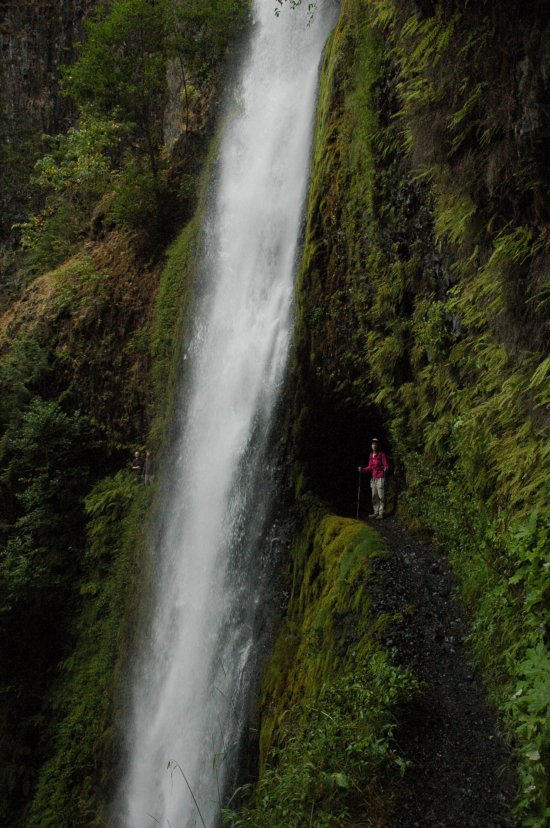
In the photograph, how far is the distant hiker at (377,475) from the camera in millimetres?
7180

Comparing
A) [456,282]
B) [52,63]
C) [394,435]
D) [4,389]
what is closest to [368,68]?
[456,282]

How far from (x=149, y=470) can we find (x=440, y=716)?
31.6ft

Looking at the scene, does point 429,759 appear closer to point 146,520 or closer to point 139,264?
point 146,520

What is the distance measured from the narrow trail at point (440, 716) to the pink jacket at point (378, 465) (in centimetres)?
137

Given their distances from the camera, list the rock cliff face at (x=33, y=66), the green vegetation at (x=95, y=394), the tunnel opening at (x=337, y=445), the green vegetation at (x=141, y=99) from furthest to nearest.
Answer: the rock cliff face at (x=33, y=66)
the green vegetation at (x=141, y=99)
the green vegetation at (x=95, y=394)
the tunnel opening at (x=337, y=445)

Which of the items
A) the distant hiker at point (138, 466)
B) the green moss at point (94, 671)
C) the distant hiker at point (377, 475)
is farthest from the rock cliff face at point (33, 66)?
the distant hiker at point (377, 475)

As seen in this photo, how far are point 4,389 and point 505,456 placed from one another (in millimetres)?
13329

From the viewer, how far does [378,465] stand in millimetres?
7180

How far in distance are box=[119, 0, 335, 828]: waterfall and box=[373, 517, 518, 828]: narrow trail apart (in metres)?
2.26

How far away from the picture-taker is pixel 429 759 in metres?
4.05

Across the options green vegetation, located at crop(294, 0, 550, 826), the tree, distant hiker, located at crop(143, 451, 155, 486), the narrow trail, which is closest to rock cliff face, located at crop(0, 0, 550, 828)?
green vegetation, located at crop(294, 0, 550, 826)

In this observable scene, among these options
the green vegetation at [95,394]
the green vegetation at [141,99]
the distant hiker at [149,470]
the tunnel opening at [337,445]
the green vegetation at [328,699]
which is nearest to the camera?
the green vegetation at [328,699]

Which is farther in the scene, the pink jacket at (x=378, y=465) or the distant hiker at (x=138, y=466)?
the distant hiker at (x=138, y=466)

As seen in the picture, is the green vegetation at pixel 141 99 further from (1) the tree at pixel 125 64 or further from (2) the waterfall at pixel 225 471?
(2) the waterfall at pixel 225 471
